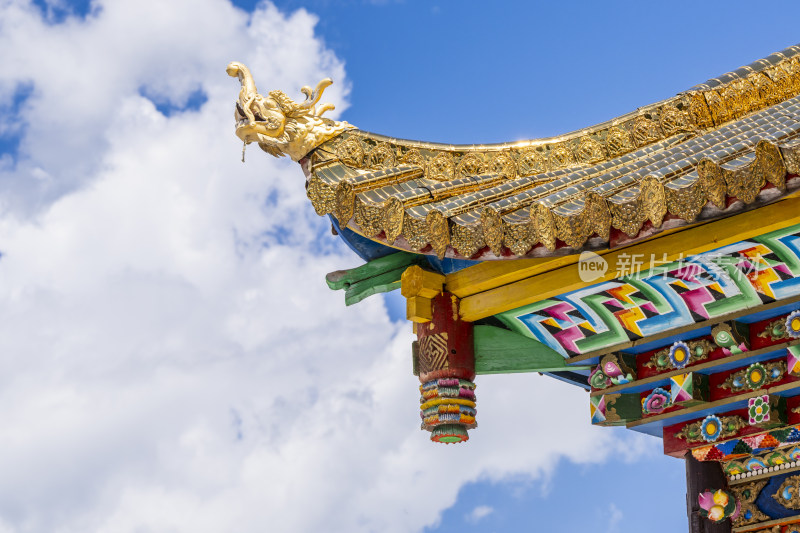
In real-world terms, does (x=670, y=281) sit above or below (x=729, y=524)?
above

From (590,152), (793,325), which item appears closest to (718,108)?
(590,152)

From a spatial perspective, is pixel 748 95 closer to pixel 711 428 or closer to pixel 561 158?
pixel 561 158

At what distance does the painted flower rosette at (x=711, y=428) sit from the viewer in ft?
22.7

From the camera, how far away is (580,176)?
7379mm

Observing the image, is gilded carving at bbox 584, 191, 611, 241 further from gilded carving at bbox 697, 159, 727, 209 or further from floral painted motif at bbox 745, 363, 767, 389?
floral painted motif at bbox 745, 363, 767, 389

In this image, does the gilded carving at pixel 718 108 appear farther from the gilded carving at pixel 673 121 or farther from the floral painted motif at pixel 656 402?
the floral painted motif at pixel 656 402

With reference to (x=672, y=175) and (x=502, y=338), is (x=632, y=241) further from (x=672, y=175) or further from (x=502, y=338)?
(x=502, y=338)

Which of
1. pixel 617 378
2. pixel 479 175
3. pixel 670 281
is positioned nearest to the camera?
pixel 670 281

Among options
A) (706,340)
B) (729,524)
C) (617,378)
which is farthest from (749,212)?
(729,524)

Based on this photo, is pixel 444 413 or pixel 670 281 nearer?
pixel 670 281

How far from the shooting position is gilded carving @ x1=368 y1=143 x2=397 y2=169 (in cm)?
758

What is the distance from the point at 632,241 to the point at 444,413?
1768mm

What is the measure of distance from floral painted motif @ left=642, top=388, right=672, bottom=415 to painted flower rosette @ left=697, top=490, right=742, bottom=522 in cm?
53

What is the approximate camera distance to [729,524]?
704 cm
